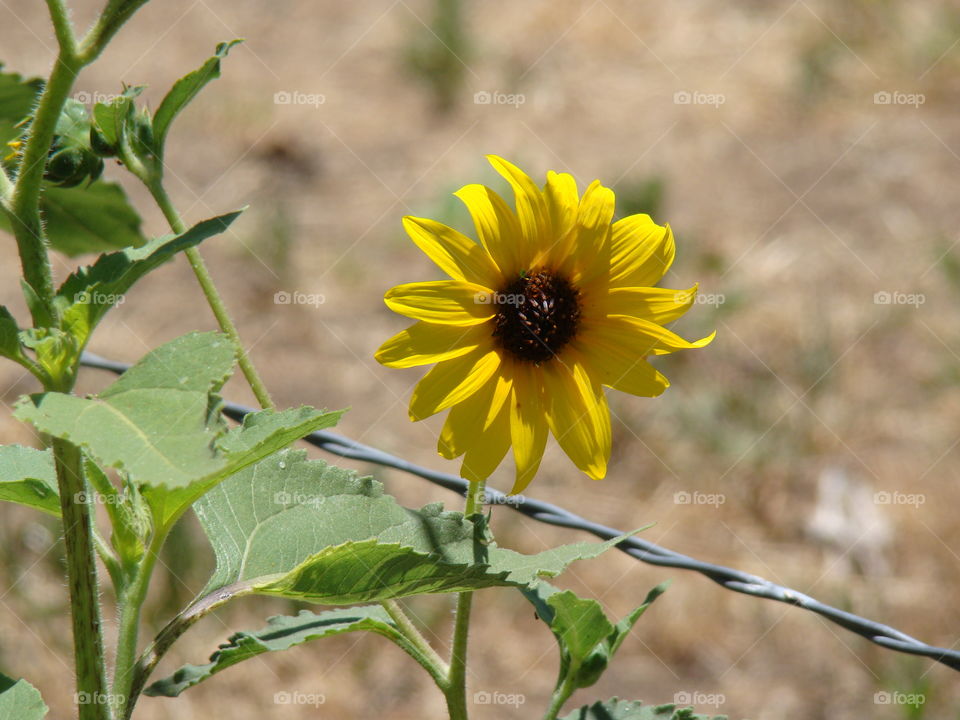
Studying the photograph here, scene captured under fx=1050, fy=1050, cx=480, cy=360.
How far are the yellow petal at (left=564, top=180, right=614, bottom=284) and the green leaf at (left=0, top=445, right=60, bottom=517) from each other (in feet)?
2.16

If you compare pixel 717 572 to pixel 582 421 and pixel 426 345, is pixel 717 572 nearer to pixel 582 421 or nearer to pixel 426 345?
pixel 582 421

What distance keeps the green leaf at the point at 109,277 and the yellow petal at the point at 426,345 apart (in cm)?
31

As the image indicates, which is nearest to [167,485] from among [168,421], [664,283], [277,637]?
[168,421]

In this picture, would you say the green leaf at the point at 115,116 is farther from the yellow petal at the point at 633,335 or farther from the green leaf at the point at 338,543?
the yellow petal at the point at 633,335

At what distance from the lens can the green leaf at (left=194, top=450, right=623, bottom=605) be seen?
99 cm

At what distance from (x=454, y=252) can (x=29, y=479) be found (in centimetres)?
54

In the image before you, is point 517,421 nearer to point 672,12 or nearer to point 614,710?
point 614,710

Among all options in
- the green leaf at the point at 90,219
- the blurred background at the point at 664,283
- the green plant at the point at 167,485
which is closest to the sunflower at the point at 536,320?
the green plant at the point at 167,485

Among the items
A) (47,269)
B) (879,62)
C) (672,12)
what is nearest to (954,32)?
(879,62)

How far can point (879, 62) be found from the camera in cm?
520

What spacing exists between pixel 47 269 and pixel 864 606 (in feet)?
9.90

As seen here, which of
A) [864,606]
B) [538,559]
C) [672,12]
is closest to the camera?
[538,559]

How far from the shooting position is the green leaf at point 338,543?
991 mm

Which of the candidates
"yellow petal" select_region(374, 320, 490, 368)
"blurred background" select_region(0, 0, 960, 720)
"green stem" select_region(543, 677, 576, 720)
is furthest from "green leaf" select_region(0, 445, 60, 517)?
"blurred background" select_region(0, 0, 960, 720)
